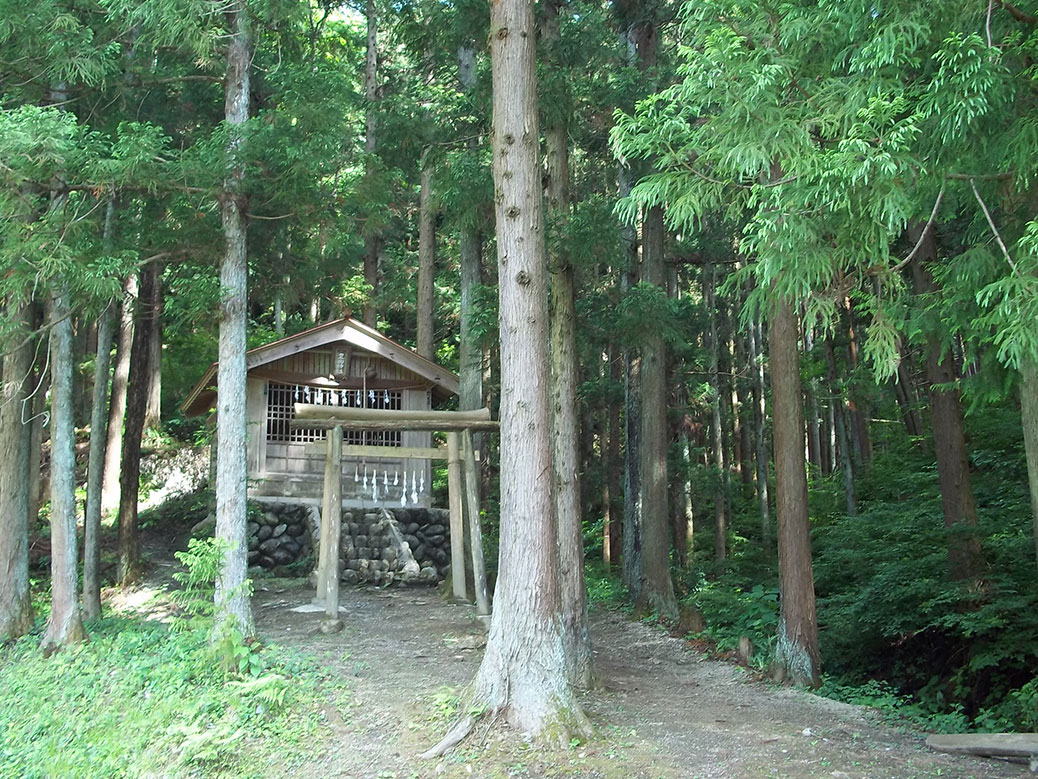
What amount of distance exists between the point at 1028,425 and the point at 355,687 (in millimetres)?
6091

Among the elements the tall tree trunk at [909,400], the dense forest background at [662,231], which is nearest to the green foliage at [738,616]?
the dense forest background at [662,231]

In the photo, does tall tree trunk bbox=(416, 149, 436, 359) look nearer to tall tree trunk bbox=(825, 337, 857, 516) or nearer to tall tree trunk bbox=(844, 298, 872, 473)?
tall tree trunk bbox=(825, 337, 857, 516)

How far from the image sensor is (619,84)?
11945 millimetres

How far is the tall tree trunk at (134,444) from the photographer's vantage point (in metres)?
13.5

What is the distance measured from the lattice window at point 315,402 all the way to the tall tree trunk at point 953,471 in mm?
10401

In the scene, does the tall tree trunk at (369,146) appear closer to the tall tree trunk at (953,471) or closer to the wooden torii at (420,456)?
the wooden torii at (420,456)

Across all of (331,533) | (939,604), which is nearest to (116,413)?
(331,533)

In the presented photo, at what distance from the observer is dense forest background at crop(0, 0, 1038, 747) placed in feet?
17.7

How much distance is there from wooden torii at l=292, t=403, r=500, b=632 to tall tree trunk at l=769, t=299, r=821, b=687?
379 cm

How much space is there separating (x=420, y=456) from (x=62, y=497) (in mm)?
4695

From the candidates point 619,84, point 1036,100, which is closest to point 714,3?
point 1036,100

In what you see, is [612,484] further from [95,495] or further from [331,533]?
[95,495]

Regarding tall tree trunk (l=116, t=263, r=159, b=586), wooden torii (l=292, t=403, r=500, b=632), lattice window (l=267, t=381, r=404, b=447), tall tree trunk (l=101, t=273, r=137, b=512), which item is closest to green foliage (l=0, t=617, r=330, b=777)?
wooden torii (l=292, t=403, r=500, b=632)

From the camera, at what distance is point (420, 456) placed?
1256 centimetres
